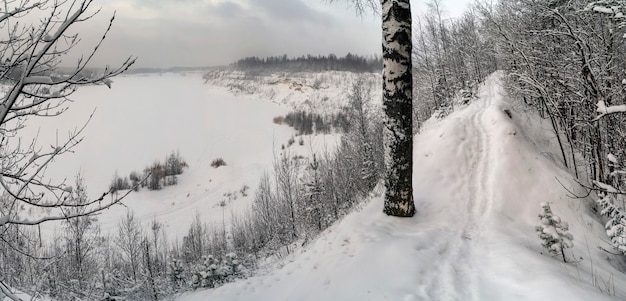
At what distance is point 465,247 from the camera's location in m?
5.56

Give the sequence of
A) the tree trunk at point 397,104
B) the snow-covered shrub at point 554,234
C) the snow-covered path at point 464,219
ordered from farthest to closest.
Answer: the tree trunk at point 397,104
the snow-covered shrub at point 554,234
the snow-covered path at point 464,219

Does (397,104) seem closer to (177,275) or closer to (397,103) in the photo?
(397,103)

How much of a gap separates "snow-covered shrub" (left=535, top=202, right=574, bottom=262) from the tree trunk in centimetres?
206

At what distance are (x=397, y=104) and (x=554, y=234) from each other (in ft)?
9.69

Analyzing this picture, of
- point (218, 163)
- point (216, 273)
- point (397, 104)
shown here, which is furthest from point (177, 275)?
point (218, 163)

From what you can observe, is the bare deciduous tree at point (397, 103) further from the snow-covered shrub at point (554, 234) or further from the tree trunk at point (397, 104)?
the snow-covered shrub at point (554, 234)

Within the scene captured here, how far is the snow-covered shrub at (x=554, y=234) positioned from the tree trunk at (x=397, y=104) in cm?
206

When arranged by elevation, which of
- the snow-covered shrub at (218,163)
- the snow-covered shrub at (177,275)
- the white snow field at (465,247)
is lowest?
the snow-covered shrub at (218,163)

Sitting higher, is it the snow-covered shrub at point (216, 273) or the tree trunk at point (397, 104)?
the tree trunk at point (397, 104)

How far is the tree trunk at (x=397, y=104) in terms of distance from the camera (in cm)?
590

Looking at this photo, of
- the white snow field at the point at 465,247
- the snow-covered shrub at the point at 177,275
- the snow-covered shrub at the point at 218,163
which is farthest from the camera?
the snow-covered shrub at the point at 218,163

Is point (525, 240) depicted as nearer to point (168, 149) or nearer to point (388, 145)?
point (388, 145)

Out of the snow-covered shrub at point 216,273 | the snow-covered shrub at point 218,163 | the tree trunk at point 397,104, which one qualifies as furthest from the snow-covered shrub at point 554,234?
the snow-covered shrub at point 218,163

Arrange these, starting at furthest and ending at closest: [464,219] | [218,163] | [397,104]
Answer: [218,163], [464,219], [397,104]
